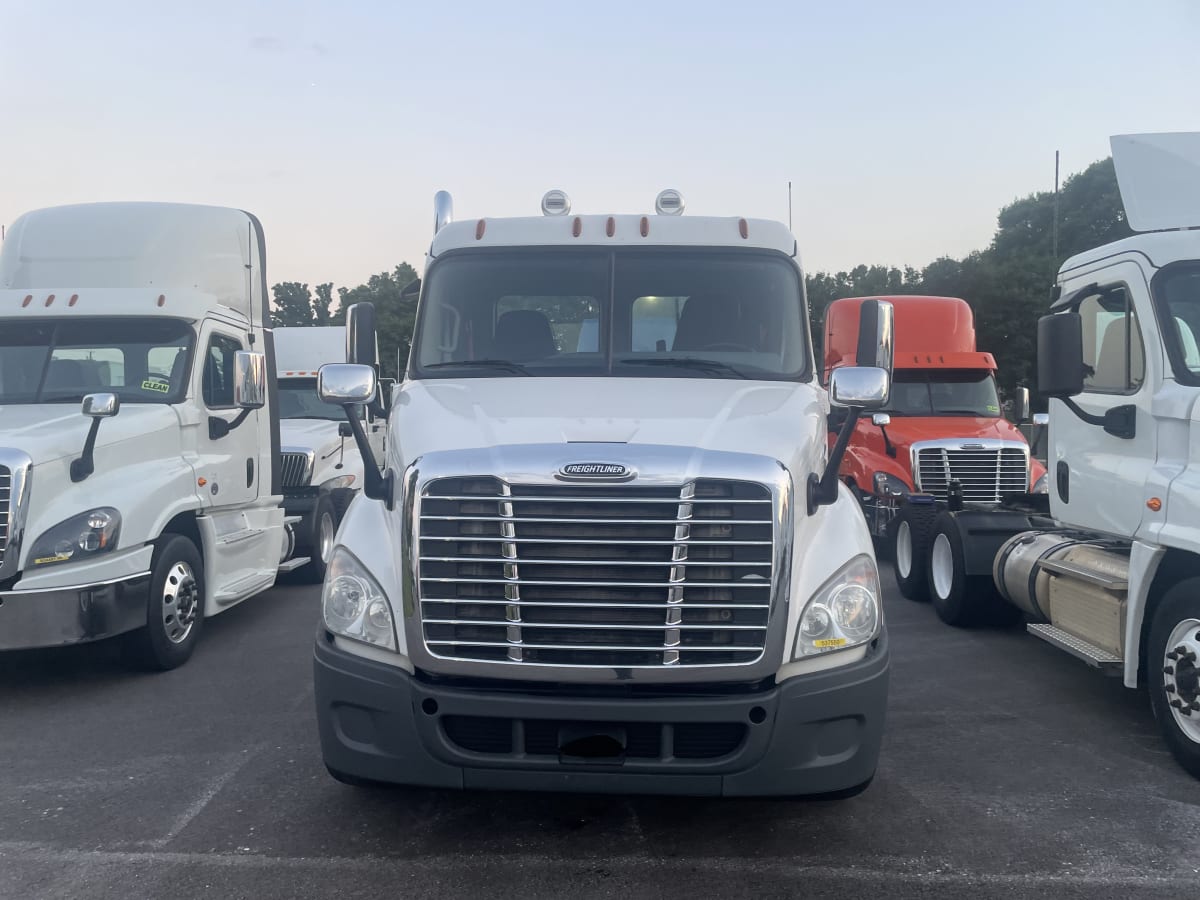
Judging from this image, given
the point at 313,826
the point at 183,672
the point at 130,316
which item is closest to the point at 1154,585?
the point at 313,826

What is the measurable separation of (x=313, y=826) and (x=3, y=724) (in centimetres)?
269

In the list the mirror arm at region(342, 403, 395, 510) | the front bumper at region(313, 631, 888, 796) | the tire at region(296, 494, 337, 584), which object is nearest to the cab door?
the front bumper at region(313, 631, 888, 796)

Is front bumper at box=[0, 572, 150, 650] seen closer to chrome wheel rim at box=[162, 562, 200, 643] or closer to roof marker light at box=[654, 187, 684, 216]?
chrome wheel rim at box=[162, 562, 200, 643]

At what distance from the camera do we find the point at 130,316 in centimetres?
751

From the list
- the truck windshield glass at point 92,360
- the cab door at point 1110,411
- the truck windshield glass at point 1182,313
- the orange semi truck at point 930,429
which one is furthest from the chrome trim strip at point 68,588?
the orange semi truck at point 930,429

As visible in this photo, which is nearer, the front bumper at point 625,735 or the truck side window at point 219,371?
the front bumper at point 625,735

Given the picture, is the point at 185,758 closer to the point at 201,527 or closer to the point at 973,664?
the point at 201,527

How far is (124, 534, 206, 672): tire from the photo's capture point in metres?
6.79

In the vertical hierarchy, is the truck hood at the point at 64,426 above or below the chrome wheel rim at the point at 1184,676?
above

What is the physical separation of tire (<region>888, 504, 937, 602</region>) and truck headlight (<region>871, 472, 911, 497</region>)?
1268 millimetres

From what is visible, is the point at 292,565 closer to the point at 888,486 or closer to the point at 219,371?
the point at 219,371

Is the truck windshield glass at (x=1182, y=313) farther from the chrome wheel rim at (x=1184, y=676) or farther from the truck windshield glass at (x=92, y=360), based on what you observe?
the truck windshield glass at (x=92, y=360)

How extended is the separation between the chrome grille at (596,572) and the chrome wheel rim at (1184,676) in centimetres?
254

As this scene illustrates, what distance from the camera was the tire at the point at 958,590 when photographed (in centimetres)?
807
